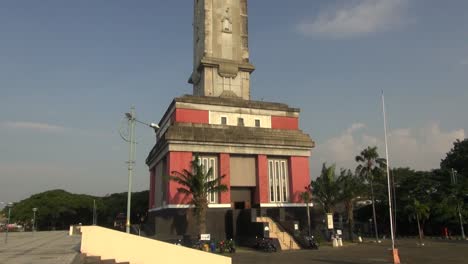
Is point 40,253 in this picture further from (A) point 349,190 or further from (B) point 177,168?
(A) point 349,190

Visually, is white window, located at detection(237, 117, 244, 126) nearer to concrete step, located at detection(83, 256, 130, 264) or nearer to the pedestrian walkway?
the pedestrian walkway

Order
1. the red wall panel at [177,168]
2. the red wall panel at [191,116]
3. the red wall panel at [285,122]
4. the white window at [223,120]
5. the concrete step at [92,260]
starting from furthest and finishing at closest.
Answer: the red wall panel at [285,122] → the white window at [223,120] → the red wall panel at [191,116] → the red wall panel at [177,168] → the concrete step at [92,260]

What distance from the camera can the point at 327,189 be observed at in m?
39.3

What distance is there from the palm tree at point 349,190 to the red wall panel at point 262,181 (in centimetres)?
746

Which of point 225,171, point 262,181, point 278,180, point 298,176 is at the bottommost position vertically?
point 262,181

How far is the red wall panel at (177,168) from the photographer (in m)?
37.5

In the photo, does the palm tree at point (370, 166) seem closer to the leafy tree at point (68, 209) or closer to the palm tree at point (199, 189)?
the palm tree at point (199, 189)

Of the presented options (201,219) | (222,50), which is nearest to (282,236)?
(201,219)

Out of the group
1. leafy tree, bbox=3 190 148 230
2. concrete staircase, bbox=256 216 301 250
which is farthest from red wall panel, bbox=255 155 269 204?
leafy tree, bbox=3 190 148 230

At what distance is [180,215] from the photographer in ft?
122

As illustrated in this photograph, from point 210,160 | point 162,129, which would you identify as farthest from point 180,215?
point 162,129

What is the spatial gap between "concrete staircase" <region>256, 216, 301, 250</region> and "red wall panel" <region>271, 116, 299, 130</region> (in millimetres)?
12270

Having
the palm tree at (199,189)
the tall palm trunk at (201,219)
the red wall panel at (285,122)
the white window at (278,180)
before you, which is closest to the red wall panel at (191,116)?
the red wall panel at (285,122)

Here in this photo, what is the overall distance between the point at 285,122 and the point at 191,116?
11090 millimetres
